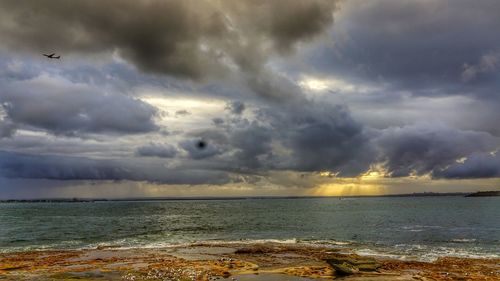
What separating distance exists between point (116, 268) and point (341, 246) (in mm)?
33846

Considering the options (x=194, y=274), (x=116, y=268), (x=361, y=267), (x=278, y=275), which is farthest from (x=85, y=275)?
(x=361, y=267)

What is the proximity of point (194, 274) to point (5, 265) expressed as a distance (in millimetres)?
20216

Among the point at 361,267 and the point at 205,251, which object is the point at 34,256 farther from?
the point at 361,267

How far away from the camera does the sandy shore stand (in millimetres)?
32031

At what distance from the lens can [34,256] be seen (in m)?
47.1

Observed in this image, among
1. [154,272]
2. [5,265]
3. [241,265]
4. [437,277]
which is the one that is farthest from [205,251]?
[437,277]

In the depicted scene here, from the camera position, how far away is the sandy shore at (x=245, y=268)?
32.0m

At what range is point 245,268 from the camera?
1426 inches

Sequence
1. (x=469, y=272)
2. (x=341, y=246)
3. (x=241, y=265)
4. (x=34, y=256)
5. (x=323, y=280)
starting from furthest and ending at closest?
(x=341, y=246)
(x=34, y=256)
(x=241, y=265)
(x=469, y=272)
(x=323, y=280)

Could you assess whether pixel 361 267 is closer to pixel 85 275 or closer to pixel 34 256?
pixel 85 275

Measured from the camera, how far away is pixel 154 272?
32.9 m

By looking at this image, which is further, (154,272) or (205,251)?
(205,251)

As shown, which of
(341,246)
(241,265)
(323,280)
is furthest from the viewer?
(341,246)

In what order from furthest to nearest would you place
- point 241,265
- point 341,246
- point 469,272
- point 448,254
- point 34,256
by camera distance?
point 341,246 < point 448,254 < point 34,256 < point 241,265 < point 469,272
